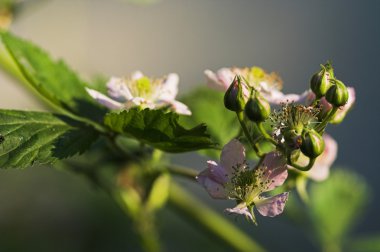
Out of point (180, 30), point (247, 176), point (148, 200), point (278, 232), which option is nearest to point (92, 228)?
point (278, 232)

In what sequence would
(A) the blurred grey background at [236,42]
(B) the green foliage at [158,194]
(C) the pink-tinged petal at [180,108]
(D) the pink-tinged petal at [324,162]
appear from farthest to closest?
(A) the blurred grey background at [236,42] → (B) the green foliage at [158,194] → (D) the pink-tinged petal at [324,162] → (C) the pink-tinged petal at [180,108]

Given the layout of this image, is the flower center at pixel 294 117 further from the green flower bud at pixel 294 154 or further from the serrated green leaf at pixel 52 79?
the serrated green leaf at pixel 52 79

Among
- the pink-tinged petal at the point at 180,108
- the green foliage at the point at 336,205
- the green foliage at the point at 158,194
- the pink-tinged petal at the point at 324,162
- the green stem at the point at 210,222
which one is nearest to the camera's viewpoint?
the pink-tinged petal at the point at 180,108

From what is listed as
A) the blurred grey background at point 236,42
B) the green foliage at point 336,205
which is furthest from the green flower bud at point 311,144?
the blurred grey background at point 236,42

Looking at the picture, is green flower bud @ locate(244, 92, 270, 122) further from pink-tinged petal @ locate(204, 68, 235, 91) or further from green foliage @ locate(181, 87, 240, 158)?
green foliage @ locate(181, 87, 240, 158)

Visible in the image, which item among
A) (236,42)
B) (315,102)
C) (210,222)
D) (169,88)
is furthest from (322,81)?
(236,42)

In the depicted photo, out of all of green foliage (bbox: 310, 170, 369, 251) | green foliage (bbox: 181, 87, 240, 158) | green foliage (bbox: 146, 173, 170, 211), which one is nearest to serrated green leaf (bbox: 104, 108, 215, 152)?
green foliage (bbox: 181, 87, 240, 158)

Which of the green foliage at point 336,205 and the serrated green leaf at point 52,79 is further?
the green foliage at point 336,205
